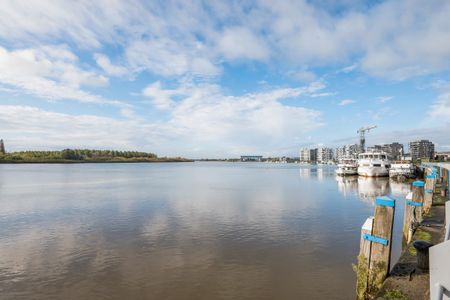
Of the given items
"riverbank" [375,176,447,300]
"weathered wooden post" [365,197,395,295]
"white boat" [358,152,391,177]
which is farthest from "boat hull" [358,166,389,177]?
"weathered wooden post" [365,197,395,295]

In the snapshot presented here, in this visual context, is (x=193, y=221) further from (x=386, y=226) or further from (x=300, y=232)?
(x=386, y=226)


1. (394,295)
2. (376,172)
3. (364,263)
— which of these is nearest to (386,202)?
(364,263)

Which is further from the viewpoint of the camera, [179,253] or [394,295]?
[179,253]

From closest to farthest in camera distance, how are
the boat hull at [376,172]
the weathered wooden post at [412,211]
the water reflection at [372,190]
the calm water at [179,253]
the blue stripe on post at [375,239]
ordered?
the blue stripe on post at [375,239], the calm water at [179,253], the weathered wooden post at [412,211], the water reflection at [372,190], the boat hull at [376,172]

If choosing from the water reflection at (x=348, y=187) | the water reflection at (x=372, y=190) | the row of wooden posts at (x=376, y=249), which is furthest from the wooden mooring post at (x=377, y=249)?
the water reflection at (x=348, y=187)

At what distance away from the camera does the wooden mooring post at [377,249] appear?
7.93m

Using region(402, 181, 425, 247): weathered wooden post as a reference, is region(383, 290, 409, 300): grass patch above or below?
below

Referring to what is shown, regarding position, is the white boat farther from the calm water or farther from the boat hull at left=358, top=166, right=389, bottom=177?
the calm water

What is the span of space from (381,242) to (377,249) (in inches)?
10.7

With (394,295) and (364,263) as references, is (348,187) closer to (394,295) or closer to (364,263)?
(364,263)

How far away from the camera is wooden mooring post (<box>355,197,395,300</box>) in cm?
793

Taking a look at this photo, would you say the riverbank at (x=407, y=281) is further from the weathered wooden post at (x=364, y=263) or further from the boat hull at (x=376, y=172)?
the boat hull at (x=376, y=172)

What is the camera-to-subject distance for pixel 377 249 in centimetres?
806

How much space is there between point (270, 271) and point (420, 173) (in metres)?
70.1
